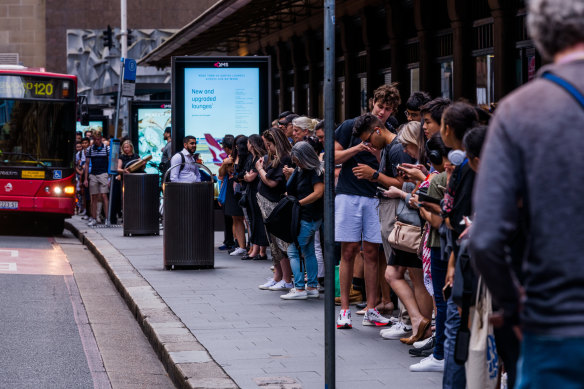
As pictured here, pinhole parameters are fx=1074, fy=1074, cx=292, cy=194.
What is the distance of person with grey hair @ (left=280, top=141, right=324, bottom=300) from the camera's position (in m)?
9.32

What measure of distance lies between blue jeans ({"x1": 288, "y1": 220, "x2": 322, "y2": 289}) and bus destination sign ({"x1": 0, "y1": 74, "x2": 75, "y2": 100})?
38.5 ft

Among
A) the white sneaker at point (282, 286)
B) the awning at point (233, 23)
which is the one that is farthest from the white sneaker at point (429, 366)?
the awning at point (233, 23)

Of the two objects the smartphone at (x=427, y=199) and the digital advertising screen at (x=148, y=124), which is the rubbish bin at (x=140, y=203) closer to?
the digital advertising screen at (x=148, y=124)

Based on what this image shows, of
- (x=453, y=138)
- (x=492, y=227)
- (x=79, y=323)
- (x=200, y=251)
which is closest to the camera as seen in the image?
(x=492, y=227)

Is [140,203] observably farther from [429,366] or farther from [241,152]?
[429,366]

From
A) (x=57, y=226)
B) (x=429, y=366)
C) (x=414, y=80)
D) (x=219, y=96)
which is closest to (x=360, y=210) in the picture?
(x=429, y=366)

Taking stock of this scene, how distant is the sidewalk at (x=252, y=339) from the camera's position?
6195 millimetres

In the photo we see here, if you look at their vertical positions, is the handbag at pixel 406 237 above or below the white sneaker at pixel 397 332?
above

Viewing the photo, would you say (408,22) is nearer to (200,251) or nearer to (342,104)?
(342,104)

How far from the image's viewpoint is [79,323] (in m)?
9.48

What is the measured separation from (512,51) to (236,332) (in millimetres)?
6197

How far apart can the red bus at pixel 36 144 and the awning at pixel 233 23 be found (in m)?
3.12

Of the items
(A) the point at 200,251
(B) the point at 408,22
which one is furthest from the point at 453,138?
(B) the point at 408,22

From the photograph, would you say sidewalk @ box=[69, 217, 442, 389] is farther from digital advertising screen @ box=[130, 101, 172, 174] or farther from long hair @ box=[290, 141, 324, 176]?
digital advertising screen @ box=[130, 101, 172, 174]
